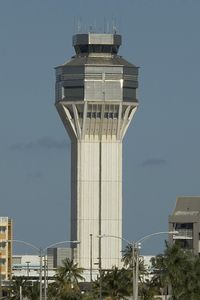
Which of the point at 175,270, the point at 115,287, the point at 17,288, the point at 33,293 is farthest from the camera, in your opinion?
the point at 17,288

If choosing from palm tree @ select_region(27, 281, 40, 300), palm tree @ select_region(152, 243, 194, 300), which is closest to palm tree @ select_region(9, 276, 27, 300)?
palm tree @ select_region(27, 281, 40, 300)

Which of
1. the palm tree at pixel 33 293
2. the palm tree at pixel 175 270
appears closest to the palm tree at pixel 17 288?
the palm tree at pixel 33 293

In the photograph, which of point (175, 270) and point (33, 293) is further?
point (175, 270)

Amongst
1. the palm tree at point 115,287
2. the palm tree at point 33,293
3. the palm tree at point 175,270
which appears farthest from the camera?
the palm tree at point 115,287

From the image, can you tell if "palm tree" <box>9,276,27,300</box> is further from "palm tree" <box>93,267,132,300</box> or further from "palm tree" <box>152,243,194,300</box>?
"palm tree" <box>152,243,194,300</box>

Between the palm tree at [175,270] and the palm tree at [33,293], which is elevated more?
the palm tree at [175,270]

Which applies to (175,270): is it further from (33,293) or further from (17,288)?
(17,288)

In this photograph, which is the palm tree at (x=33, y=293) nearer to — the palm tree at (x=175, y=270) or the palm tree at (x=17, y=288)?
the palm tree at (x=17, y=288)

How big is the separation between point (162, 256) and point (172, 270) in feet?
9.40

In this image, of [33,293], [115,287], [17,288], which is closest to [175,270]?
[115,287]

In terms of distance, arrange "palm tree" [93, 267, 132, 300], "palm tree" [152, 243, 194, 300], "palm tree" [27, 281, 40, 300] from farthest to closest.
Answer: "palm tree" [93, 267, 132, 300]
"palm tree" [152, 243, 194, 300]
"palm tree" [27, 281, 40, 300]

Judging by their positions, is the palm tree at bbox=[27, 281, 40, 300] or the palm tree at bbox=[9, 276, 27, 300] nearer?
the palm tree at bbox=[27, 281, 40, 300]

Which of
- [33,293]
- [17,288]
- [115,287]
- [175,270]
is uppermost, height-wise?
[175,270]

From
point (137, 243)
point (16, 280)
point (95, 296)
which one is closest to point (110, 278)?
point (95, 296)
